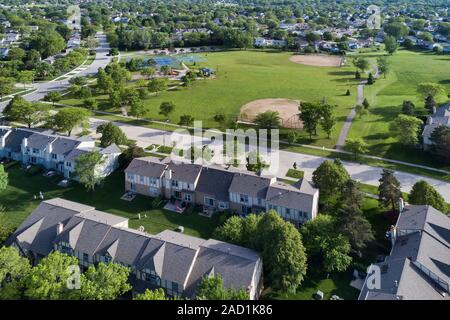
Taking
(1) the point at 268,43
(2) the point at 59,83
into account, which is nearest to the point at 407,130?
(2) the point at 59,83

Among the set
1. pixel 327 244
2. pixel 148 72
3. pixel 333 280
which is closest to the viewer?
pixel 333 280

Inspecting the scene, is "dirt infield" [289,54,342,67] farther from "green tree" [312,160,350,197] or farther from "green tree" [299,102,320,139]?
"green tree" [312,160,350,197]

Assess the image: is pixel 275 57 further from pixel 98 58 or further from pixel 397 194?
pixel 397 194

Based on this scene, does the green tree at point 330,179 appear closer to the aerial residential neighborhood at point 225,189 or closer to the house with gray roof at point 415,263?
the aerial residential neighborhood at point 225,189

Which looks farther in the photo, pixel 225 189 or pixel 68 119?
pixel 68 119

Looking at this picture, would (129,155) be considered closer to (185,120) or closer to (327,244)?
(185,120)

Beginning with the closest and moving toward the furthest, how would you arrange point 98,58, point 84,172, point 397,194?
point 397,194
point 84,172
point 98,58
